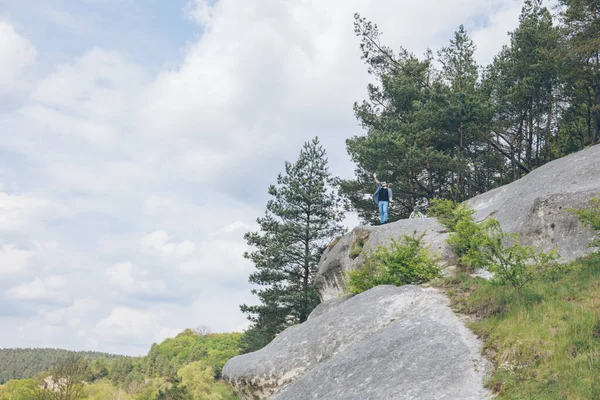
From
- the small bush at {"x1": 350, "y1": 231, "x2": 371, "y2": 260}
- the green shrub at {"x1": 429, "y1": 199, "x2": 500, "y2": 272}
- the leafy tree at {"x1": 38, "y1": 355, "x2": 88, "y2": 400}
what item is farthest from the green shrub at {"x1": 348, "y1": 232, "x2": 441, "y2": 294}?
the leafy tree at {"x1": 38, "y1": 355, "x2": 88, "y2": 400}

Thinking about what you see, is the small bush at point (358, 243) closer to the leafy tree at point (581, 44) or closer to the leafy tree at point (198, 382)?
the leafy tree at point (581, 44)

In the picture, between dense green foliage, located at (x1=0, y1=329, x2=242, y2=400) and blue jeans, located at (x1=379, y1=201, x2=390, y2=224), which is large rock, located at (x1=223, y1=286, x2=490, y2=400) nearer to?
blue jeans, located at (x1=379, y1=201, x2=390, y2=224)

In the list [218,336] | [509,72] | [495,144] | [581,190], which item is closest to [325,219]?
[495,144]

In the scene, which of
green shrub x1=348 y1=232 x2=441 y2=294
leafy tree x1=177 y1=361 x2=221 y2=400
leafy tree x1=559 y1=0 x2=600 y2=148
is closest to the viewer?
green shrub x1=348 y1=232 x2=441 y2=294

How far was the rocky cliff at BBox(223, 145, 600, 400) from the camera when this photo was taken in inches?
332

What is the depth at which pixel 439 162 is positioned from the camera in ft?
98.2

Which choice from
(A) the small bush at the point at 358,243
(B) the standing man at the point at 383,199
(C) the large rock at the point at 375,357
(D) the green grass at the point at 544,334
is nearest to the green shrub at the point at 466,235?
(D) the green grass at the point at 544,334

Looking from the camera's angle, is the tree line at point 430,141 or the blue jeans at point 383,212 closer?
the blue jeans at point 383,212

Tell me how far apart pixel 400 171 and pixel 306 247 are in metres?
9.18

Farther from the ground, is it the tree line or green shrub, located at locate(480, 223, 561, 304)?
the tree line

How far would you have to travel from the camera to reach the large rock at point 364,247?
18.5 m

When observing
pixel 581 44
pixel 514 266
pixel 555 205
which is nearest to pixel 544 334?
pixel 514 266

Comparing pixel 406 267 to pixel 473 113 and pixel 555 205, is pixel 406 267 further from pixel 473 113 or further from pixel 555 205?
pixel 473 113

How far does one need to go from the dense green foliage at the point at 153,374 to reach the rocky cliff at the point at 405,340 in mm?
17221
